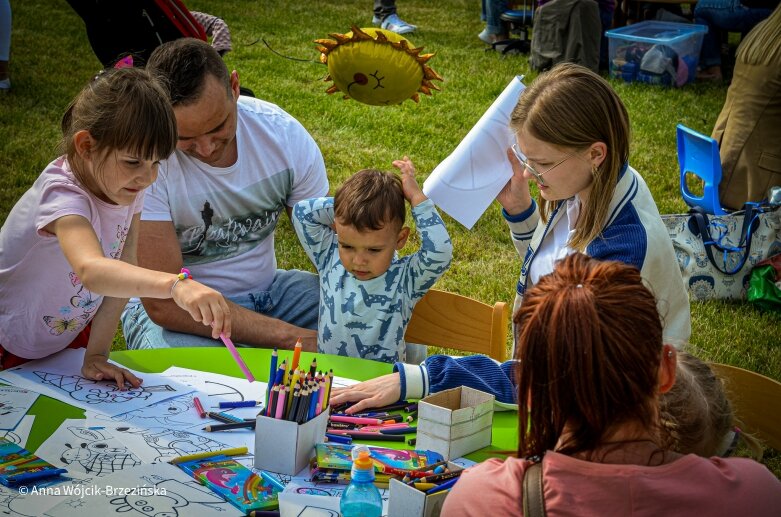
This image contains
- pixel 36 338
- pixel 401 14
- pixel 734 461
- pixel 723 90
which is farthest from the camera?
pixel 401 14

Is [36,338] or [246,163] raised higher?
[246,163]

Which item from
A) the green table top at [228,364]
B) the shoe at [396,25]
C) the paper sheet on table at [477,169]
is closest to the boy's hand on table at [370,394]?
the green table top at [228,364]

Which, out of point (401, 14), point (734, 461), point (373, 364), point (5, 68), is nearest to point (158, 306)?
point (373, 364)

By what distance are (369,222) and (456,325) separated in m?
0.39

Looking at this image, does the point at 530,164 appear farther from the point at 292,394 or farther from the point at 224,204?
the point at 224,204

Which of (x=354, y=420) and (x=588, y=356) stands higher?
(x=588, y=356)

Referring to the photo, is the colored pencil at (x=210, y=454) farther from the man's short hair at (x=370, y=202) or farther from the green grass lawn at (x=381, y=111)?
the green grass lawn at (x=381, y=111)

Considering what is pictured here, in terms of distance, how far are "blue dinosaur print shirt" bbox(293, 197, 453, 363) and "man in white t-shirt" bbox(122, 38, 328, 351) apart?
175mm

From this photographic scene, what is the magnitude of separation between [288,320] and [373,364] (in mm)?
702

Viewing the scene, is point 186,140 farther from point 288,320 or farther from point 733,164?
point 733,164

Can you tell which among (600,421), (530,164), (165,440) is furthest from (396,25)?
(600,421)

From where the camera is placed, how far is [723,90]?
7527 mm

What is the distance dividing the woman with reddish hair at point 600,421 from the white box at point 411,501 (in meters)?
0.13

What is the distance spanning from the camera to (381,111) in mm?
6570
